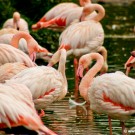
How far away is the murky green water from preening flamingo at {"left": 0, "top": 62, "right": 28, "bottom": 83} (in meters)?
0.89

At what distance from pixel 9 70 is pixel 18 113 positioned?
3033 millimetres

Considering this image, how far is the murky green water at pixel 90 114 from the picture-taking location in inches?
414

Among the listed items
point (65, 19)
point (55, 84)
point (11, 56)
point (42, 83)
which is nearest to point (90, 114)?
point (11, 56)

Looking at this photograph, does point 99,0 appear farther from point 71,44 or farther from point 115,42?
point 71,44

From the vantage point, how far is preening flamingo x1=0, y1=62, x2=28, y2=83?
10.8 m

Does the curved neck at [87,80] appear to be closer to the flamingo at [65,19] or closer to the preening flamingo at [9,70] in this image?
the preening flamingo at [9,70]

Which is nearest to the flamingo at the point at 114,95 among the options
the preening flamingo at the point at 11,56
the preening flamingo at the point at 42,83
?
the preening flamingo at the point at 42,83

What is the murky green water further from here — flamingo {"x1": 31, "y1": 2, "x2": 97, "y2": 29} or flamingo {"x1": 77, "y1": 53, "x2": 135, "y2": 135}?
A: flamingo {"x1": 31, "y1": 2, "x2": 97, "y2": 29}

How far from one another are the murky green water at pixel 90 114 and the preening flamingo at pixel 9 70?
891 mm

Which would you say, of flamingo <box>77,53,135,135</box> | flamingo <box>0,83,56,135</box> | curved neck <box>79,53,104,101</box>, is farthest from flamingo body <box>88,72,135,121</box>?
flamingo <box>0,83,56,135</box>

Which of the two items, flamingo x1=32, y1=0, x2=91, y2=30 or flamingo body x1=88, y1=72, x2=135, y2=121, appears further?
flamingo x1=32, y1=0, x2=91, y2=30

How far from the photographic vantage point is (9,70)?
1080 centimetres

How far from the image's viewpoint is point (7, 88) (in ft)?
27.3

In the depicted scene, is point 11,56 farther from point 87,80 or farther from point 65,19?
point 65,19
